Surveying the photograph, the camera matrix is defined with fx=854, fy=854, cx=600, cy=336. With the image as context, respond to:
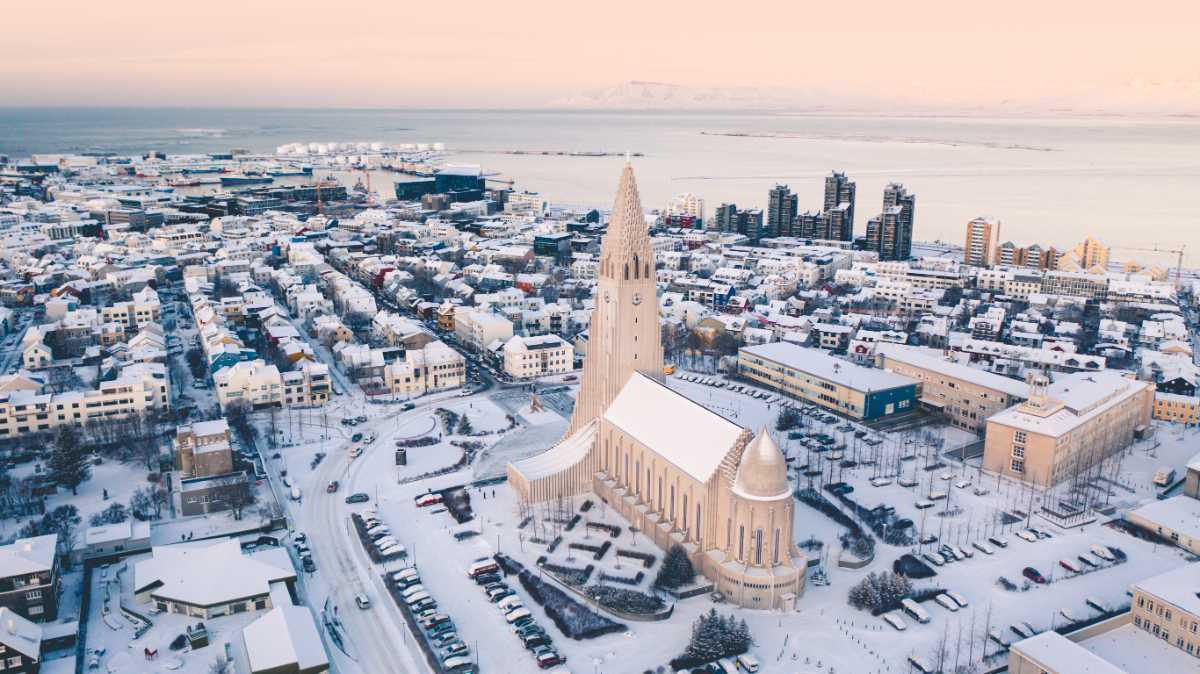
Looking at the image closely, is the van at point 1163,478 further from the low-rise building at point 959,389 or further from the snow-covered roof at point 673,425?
the snow-covered roof at point 673,425

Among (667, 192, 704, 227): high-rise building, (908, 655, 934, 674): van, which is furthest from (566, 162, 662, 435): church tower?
(667, 192, 704, 227): high-rise building

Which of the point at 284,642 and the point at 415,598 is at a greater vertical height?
the point at 284,642

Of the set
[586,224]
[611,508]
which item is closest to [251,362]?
[611,508]

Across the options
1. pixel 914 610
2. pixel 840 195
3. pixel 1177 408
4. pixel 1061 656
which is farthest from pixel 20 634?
pixel 840 195

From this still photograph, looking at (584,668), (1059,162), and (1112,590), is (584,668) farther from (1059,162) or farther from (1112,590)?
(1059,162)

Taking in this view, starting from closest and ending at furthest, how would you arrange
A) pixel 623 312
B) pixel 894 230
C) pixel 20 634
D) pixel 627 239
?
1. pixel 20 634
2. pixel 627 239
3. pixel 623 312
4. pixel 894 230

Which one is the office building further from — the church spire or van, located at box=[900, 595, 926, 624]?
van, located at box=[900, 595, 926, 624]

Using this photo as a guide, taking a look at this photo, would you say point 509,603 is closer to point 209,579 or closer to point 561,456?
point 561,456
